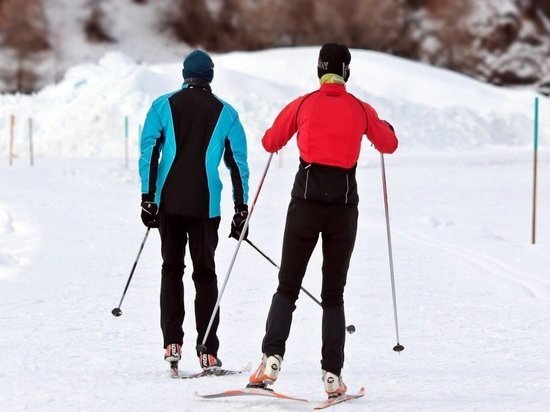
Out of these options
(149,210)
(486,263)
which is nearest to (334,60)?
(149,210)

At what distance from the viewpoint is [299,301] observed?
8.05 meters

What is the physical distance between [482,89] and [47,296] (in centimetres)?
3749

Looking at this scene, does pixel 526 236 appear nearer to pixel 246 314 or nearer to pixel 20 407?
pixel 246 314

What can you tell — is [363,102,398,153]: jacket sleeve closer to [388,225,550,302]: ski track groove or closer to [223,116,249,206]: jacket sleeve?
[223,116,249,206]: jacket sleeve

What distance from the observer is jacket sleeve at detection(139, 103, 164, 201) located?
498 cm

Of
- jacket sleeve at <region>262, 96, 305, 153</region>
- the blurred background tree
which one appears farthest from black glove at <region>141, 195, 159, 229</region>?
the blurred background tree

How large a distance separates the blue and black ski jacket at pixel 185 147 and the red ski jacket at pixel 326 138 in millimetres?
594

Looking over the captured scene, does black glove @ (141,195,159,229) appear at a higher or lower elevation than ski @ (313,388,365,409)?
higher

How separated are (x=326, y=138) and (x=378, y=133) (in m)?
0.28

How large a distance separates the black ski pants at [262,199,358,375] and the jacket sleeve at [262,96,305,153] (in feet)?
0.89

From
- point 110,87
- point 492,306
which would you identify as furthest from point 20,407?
point 110,87

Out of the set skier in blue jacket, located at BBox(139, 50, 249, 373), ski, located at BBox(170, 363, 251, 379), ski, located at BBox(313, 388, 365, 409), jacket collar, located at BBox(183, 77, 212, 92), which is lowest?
ski, located at BBox(170, 363, 251, 379)

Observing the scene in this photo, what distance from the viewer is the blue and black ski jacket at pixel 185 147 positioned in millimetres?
4996

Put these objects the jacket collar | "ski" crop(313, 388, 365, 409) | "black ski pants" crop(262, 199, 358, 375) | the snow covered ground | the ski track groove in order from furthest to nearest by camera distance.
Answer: the ski track groove, the jacket collar, the snow covered ground, "black ski pants" crop(262, 199, 358, 375), "ski" crop(313, 388, 365, 409)
